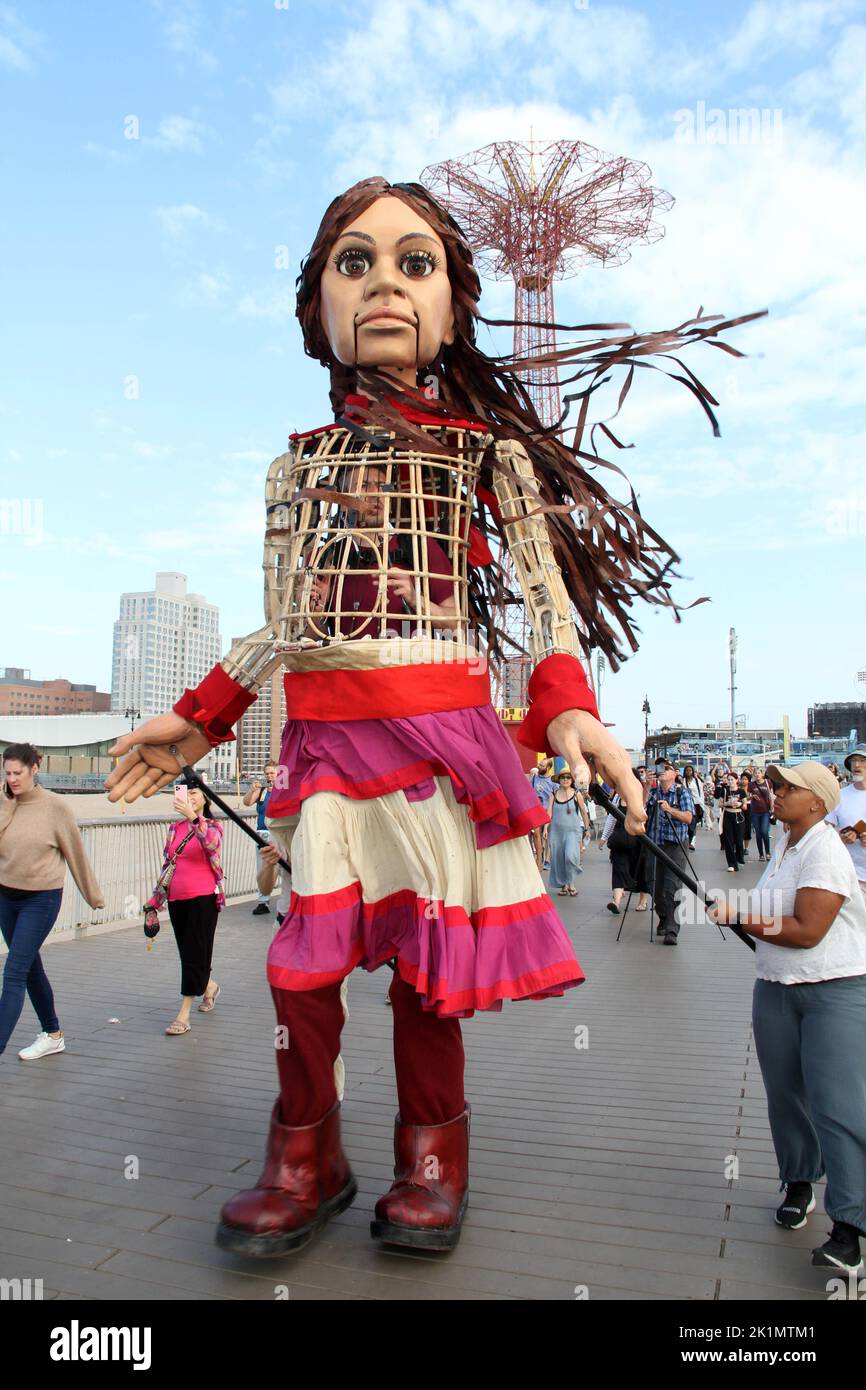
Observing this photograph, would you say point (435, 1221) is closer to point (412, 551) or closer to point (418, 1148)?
point (418, 1148)

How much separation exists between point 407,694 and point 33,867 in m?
2.62

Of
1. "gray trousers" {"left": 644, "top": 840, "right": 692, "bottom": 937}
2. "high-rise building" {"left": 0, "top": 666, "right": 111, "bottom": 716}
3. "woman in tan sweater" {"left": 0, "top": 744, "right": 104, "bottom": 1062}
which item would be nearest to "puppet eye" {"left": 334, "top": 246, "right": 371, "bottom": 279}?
"woman in tan sweater" {"left": 0, "top": 744, "right": 104, "bottom": 1062}

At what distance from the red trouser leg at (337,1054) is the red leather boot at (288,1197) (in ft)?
0.17

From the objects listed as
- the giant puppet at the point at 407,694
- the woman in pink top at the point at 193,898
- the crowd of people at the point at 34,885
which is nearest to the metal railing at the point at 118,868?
the woman in pink top at the point at 193,898

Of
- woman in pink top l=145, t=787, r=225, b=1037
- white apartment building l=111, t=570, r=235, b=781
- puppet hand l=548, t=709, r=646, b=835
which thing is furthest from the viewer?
white apartment building l=111, t=570, r=235, b=781

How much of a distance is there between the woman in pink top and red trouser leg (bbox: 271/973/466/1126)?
273 cm

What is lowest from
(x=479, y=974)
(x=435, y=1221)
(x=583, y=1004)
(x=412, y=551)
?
(x=583, y=1004)

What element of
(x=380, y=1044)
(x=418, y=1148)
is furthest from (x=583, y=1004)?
(x=418, y=1148)

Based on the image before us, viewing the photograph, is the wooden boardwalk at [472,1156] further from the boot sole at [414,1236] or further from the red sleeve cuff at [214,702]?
the red sleeve cuff at [214,702]

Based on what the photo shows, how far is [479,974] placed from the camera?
247 cm

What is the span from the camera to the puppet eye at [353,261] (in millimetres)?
3031

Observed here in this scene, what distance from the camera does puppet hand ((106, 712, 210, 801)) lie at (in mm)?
3037

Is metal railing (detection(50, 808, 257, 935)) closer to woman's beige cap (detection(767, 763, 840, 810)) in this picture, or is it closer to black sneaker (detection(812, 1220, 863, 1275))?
woman's beige cap (detection(767, 763, 840, 810))
